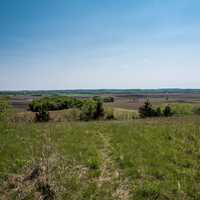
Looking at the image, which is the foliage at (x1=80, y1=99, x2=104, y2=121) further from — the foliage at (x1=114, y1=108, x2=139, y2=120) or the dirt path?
the dirt path

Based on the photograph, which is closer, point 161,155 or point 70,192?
point 70,192

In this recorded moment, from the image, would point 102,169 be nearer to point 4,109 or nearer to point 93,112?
point 4,109

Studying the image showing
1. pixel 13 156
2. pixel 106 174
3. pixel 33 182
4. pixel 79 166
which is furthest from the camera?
pixel 13 156

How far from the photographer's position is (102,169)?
8398 mm

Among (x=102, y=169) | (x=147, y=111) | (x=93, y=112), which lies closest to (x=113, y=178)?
(x=102, y=169)

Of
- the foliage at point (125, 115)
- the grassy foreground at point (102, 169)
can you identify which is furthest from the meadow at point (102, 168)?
the foliage at point (125, 115)

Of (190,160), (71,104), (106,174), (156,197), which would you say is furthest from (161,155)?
(71,104)

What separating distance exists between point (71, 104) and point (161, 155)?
81622mm

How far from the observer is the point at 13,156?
9.75m

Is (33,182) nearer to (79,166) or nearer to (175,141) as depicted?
(79,166)

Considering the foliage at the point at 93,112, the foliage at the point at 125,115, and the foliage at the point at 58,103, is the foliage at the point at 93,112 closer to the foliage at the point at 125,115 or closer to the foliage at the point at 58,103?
the foliage at the point at 125,115

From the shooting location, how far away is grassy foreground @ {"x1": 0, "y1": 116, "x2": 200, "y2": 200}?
6500 millimetres

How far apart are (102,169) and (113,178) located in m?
0.93

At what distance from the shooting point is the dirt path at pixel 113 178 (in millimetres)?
6449
